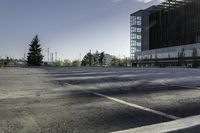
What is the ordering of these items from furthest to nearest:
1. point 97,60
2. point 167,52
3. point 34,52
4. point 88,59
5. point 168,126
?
point 88,59
point 97,60
point 34,52
point 167,52
point 168,126

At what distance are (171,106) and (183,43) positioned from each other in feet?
284

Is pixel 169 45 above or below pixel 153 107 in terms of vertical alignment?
above

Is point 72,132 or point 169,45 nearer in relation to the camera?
point 72,132

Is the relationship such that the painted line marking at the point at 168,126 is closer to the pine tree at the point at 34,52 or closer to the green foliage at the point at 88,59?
the pine tree at the point at 34,52

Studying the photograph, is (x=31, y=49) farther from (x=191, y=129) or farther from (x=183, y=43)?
(x=191, y=129)

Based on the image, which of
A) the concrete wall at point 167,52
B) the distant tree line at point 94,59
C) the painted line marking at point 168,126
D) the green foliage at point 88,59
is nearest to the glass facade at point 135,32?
the concrete wall at point 167,52

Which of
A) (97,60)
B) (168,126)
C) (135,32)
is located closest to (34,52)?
(135,32)

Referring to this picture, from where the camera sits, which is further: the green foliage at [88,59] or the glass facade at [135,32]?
the green foliage at [88,59]

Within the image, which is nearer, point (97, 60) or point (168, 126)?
point (168, 126)

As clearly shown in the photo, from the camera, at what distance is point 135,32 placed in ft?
345

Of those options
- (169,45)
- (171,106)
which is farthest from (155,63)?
(171,106)

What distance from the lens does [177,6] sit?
297 ft

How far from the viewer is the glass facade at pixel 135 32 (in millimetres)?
104375

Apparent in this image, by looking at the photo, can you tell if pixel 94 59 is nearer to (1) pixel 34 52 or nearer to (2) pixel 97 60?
(2) pixel 97 60
